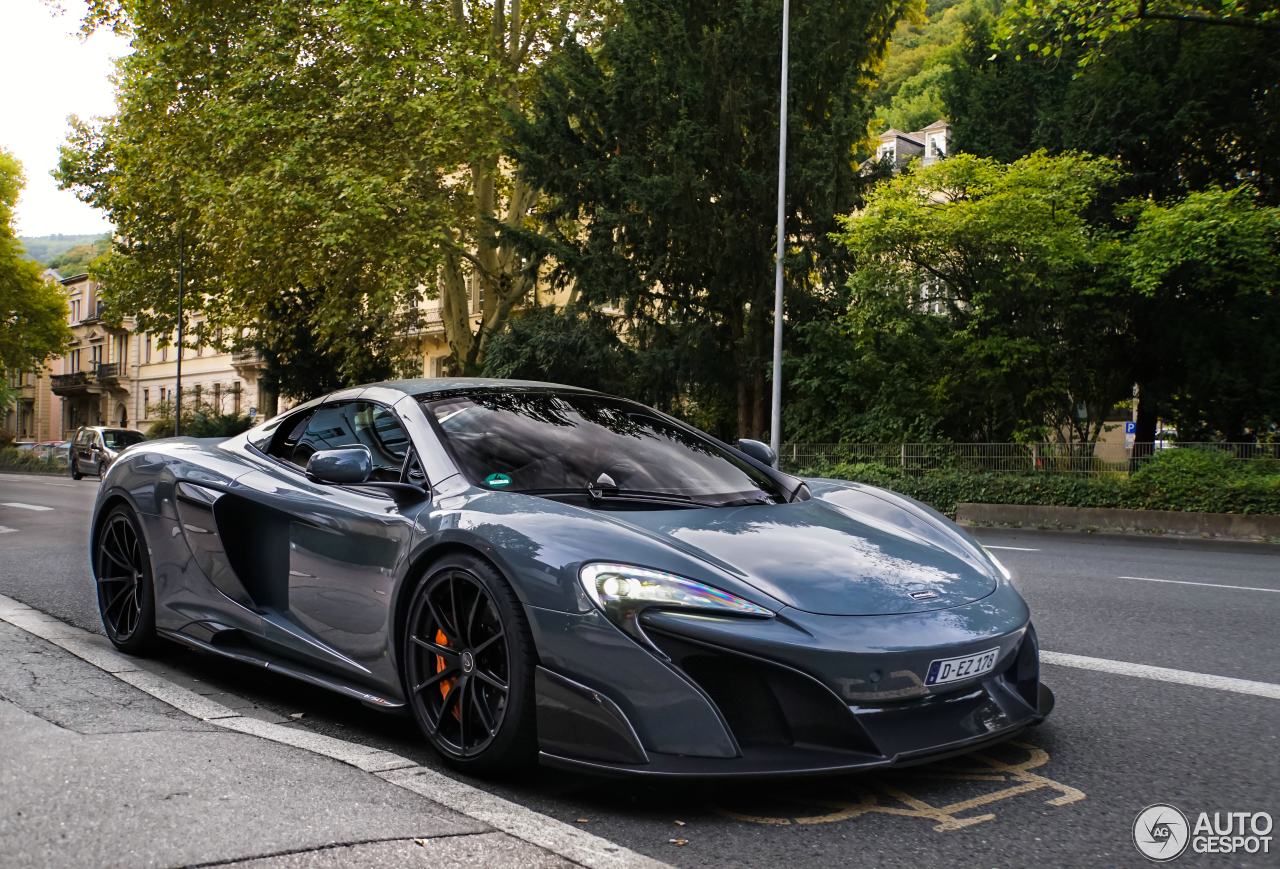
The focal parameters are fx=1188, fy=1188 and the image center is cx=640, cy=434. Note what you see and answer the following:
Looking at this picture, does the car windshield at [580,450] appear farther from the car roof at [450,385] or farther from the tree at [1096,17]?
the tree at [1096,17]

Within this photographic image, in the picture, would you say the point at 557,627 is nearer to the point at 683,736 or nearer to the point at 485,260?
the point at 683,736

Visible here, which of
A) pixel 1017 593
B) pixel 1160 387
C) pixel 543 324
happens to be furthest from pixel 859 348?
pixel 1017 593

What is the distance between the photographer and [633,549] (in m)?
3.52

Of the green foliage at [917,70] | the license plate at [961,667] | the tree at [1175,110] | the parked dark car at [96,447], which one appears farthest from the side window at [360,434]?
the green foliage at [917,70]

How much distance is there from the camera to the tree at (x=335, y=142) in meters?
26.8

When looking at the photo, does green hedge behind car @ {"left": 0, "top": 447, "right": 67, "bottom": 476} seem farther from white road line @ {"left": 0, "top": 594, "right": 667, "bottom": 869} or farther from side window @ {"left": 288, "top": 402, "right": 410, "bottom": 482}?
side window @ {"left": 288, "top": 402, "right": 410, "bottom": 482}

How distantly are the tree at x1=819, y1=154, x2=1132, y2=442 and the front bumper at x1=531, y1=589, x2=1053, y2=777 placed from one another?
1750 cm

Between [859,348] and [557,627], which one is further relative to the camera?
[859,348]

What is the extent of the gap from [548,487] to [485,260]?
29.0 meters

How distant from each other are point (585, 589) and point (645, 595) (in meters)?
0.18

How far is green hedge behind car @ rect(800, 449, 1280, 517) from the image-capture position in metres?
16.8

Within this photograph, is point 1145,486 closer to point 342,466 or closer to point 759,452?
point 759,452

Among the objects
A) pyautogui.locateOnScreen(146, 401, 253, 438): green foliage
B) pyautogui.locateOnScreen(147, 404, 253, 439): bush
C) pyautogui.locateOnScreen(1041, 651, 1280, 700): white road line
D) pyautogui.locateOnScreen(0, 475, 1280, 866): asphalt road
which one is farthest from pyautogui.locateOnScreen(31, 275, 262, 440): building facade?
pyautogui.locateOnScreen(1041, 651, 1280, 700): white road line

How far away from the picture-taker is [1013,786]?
3498 mm
